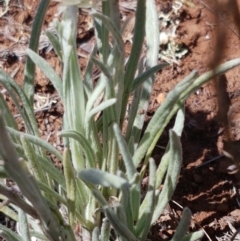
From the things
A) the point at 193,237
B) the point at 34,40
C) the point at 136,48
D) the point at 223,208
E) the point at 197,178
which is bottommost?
the point at 193,237

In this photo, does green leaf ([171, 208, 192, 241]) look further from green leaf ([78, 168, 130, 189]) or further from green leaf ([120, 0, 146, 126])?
green leaf ([120, 0, 146, 126])

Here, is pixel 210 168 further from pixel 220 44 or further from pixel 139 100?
pixel 220 44

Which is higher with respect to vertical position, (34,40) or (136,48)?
(34,40)

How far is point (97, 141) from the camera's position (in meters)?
1.30

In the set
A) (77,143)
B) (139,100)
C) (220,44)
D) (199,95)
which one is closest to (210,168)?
(199,95)

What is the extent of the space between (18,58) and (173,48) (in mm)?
584

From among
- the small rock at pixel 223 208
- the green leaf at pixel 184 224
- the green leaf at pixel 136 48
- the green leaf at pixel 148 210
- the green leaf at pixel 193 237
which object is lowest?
the green leaf at pixel 193 237

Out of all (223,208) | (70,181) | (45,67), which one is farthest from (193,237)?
(45,67)

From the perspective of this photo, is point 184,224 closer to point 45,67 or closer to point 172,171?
point 172,171

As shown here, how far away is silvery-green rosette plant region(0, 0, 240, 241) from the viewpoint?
1.04 m

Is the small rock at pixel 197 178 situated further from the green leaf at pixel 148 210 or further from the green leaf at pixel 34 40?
the green leaf at pixel 34 40

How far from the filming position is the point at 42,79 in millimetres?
1860

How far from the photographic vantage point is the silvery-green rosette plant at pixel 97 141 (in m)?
1.04

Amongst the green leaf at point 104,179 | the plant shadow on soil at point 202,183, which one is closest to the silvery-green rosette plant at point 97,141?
the green leaf at point 104,179
